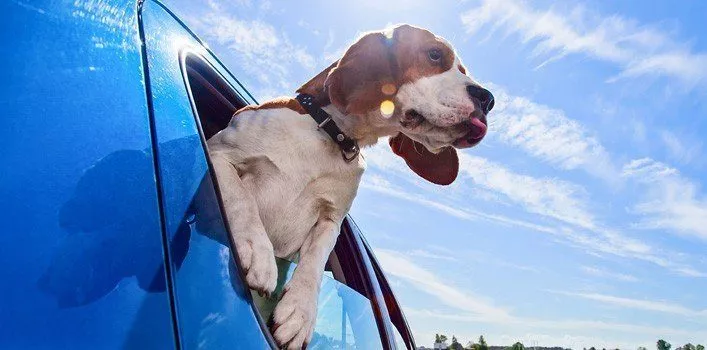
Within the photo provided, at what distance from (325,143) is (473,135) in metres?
0.87

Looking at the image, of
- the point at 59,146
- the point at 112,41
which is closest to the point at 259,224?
the point at 112,41

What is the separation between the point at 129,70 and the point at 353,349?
1484mm

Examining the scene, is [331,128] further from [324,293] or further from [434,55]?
[434,55]

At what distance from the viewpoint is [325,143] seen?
2.58 meters

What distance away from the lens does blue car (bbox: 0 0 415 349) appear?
78 cm

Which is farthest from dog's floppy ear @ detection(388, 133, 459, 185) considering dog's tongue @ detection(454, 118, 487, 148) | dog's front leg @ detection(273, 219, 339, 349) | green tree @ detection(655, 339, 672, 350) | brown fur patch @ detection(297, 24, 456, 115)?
green tree @ detection(655, 339, 672, 350)

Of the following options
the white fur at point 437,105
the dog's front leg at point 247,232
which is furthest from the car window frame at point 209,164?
the white fur at point 437,105

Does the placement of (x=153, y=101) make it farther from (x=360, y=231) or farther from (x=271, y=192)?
(x=360, y=231)

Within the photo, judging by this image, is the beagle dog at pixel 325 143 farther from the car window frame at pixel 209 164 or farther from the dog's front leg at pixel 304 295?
the car window frame at pixel 209 164

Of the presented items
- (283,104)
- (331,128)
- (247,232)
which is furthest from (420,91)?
(247,232)

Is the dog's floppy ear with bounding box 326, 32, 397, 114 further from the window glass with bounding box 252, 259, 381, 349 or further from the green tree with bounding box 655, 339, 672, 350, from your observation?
the green tree with bounding box 655, 339, 672, 350

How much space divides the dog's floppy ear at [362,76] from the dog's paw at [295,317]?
3.37ft

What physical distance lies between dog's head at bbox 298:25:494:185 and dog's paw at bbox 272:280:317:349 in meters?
1.10

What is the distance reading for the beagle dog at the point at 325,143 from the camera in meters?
1.90
